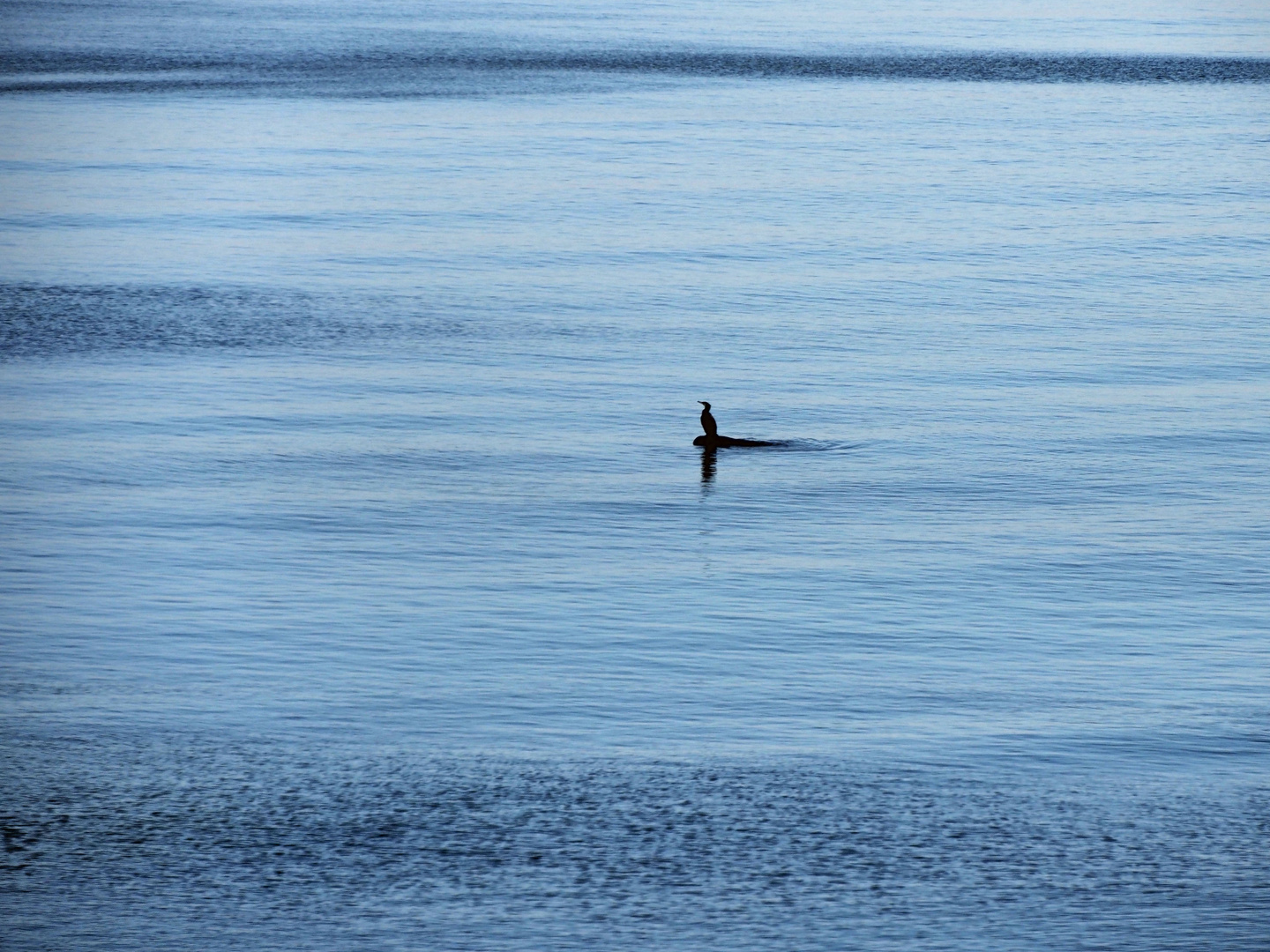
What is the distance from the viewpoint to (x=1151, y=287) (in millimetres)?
51469

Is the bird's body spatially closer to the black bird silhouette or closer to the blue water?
the black bird silhouette

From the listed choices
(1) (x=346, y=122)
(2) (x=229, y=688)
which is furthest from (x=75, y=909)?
(1) (x=346, y=122)

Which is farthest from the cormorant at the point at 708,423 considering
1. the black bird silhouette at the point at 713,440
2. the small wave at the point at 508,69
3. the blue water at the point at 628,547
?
the small wave at the point at 508,69

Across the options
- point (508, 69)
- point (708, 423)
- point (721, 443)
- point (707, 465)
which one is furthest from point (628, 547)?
point (508, 69)

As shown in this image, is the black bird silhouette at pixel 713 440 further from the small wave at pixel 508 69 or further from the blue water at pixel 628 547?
the small wave at pixel 508 69

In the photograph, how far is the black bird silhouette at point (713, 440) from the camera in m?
36.0

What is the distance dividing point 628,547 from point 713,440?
5771 mm

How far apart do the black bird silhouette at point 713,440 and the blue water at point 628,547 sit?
0.20 meters

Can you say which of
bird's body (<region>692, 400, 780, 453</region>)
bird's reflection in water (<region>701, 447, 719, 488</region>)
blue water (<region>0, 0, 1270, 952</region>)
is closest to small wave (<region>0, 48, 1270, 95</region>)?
blue water (<region>0, 0, 1270, 952</region>)

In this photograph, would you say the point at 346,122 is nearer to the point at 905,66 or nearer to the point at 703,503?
the point at 905,66

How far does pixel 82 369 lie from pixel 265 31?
80.1 m

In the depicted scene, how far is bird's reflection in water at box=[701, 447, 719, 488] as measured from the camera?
3462 cm

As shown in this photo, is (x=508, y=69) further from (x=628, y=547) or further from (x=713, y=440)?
(x=628, y=547)

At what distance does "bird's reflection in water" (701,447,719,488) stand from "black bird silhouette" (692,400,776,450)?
11cm
